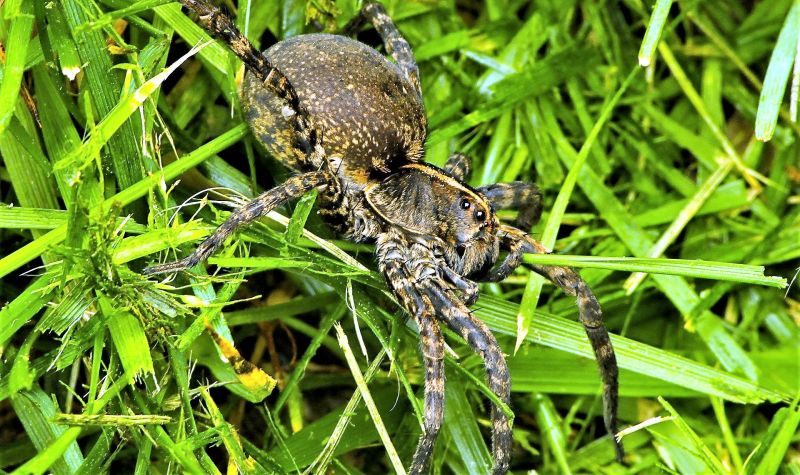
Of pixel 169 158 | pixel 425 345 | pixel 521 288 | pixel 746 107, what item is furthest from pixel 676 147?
pixel 169 158

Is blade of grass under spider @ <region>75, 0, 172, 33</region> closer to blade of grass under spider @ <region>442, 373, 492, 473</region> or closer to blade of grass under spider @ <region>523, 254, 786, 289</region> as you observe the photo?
blade of grass under spider @ <region>523, 254, 786, 289</region>

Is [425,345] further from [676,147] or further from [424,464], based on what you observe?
[676,147]

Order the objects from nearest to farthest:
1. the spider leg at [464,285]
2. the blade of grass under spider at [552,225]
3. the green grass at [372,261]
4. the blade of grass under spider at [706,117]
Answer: the green grass at [372,261]
the spider leg at [464,285]
the blade of grass under spider at [552,225]
the blade of grass under spider at [706,117]

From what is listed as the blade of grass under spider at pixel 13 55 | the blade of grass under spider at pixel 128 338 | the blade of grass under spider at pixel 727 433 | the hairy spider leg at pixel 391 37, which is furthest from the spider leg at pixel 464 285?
the blade of grass under spider at pixel 13 55

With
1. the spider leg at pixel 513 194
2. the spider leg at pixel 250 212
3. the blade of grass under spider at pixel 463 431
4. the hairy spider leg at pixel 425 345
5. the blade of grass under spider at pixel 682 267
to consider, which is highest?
the spider leg at pixel 250 212

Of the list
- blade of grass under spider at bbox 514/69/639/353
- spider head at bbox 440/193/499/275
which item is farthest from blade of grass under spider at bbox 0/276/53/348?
blade of grass under spider at bbox 514/69/639/353

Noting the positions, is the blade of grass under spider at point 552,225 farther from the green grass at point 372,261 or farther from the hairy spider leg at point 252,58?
the hairy spider leg at point 252,58
